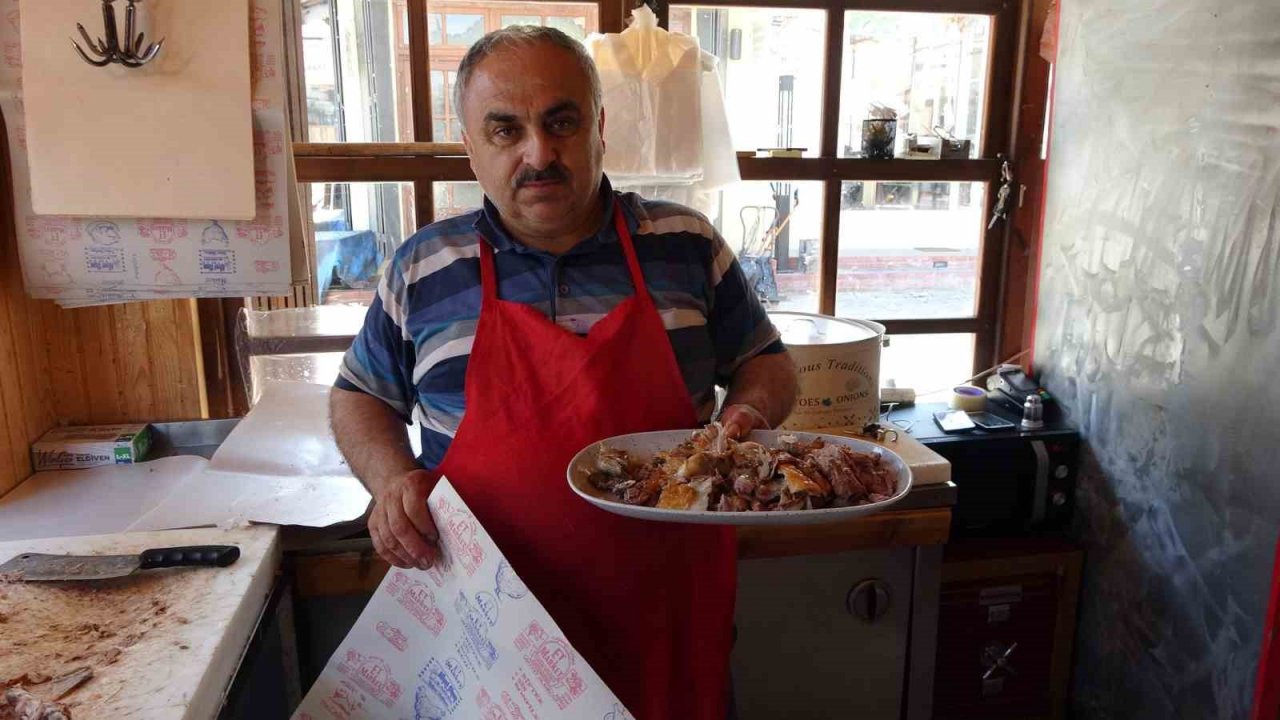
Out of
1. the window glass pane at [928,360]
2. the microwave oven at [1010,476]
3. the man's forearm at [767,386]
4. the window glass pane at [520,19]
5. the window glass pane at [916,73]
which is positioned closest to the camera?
the man's forearm at [767,386]

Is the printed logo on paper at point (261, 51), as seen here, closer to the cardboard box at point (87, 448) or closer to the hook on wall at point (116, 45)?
the hook on wall at point (116, 45)

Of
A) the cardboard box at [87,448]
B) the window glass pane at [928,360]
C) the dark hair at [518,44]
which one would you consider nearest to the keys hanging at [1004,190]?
the window glass pane at [928,360]

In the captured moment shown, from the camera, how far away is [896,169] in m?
2.17

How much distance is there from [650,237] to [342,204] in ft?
3.43

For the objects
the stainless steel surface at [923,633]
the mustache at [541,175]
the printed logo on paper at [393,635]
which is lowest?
the stainless steel surface at [923,633]

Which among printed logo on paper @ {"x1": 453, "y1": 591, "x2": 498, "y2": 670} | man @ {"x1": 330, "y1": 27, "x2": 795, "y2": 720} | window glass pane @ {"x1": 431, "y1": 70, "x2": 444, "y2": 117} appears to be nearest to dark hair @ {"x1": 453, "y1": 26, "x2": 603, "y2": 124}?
man @ {"x1": 330, "y1": 27, "x2": 795, "y2": 720}

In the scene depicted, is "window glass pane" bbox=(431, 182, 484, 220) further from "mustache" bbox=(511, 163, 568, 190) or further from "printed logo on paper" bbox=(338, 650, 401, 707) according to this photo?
"printed logo on paper" bbox=(338, 650, 401, 707)

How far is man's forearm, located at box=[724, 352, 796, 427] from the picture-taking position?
1196mm

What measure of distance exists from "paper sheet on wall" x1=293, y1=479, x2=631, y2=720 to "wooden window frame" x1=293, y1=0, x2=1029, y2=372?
1053 millimetres

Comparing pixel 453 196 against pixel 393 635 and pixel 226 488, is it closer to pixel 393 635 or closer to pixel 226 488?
pixel 226 488

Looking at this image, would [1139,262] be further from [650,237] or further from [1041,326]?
[650,237]

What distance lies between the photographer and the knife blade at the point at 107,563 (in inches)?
40.8

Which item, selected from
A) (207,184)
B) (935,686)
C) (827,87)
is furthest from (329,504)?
(827,87)

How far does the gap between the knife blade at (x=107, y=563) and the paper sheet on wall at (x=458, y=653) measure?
0.21m
